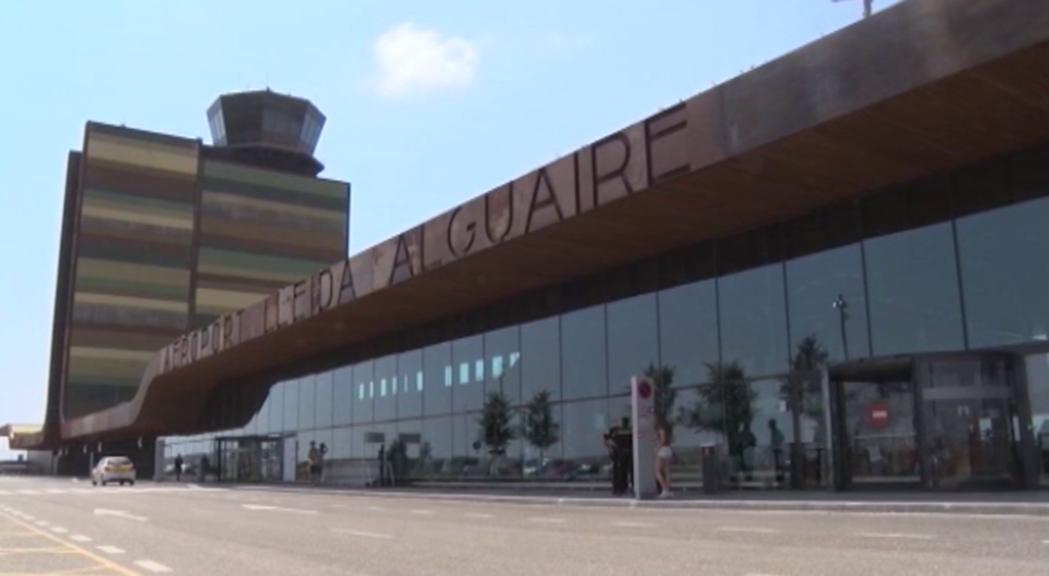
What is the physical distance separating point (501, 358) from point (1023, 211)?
17066 mm

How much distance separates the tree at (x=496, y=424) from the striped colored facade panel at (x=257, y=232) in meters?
64.9

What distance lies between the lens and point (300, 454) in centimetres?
4662

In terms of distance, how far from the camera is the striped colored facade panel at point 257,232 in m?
94.4

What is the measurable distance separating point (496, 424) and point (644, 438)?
10.3 m

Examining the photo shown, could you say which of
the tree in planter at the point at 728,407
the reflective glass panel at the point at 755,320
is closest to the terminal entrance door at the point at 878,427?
the reflective glass panel at the point at 755,320

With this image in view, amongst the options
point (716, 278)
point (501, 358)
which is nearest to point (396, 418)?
point (501, 358)

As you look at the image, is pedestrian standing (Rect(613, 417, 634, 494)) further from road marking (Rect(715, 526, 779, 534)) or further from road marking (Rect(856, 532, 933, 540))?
road marking (Rect(856, 532, 933, 540))

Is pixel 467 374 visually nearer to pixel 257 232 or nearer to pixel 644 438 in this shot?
pixel 644 438

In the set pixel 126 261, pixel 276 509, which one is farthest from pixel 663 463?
pixel 126 261

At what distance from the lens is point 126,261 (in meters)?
89.9

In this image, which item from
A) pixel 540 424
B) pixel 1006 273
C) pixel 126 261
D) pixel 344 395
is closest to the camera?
pixel 1006 273

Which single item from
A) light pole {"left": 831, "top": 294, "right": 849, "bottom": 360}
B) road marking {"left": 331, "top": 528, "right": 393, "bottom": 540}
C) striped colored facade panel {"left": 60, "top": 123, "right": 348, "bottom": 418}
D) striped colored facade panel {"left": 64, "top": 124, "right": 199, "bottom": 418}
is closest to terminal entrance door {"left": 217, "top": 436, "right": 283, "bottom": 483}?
light pole {"left": 831, "top": 294, "right": 849, "bottom": 360}

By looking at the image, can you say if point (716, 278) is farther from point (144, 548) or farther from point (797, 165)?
point (144, 548)

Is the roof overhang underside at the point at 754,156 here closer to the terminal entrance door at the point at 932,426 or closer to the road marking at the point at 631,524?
the terminal entrance door at the point at 932,426
